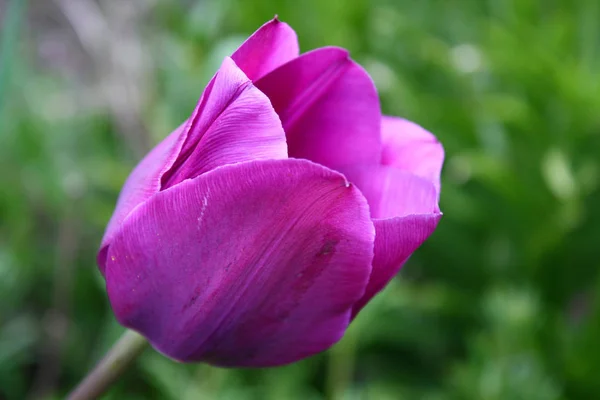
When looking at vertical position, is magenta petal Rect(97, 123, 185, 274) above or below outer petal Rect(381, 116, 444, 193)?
above

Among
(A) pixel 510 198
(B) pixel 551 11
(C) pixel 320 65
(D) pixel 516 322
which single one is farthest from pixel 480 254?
(C) pixel 320 65

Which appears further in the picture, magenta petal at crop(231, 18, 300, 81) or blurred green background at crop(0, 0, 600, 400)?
blurred green background at crop(0, 0, 600, 400)

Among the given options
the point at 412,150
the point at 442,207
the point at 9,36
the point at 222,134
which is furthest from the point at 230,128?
the point at 442,207

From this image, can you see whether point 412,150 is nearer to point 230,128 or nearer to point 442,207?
point 230,128

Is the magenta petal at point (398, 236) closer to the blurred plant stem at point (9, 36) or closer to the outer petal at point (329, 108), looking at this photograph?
the outer petal at point (329, 108)

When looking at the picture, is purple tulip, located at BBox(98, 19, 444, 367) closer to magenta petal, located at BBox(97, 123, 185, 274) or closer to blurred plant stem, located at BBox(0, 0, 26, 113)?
magenta petal, located at BBox(97, 123, 185, 274)

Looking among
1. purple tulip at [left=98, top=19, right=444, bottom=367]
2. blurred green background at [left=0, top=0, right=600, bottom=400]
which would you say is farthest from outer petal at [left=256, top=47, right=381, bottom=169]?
blurred green background at [left=0, top=0, right=600, bottom=400]

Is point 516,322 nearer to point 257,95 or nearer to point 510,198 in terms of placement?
point 510,198

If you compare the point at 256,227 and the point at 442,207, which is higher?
the point at 256,227
